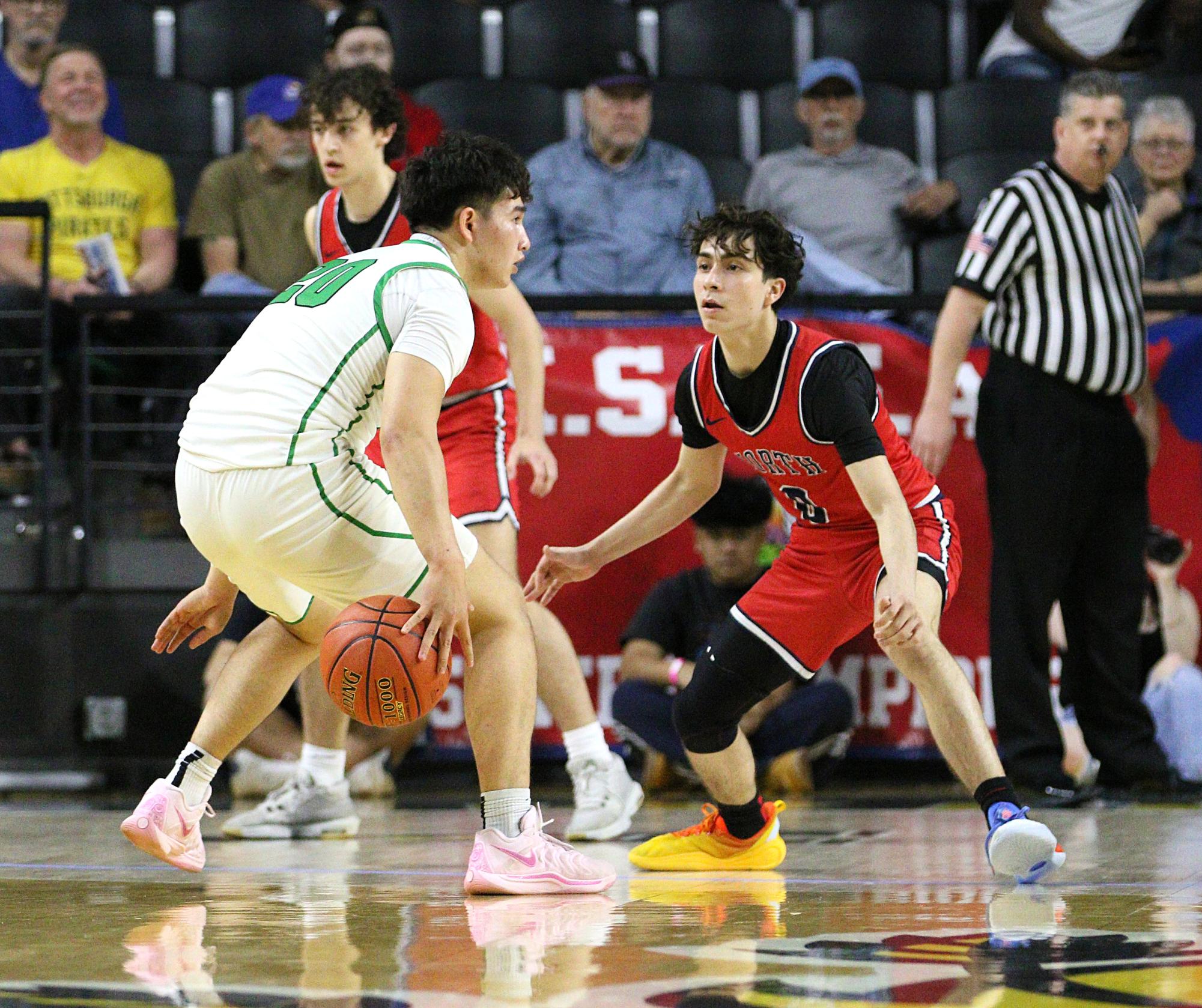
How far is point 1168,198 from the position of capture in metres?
6.65

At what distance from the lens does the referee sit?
220 inches

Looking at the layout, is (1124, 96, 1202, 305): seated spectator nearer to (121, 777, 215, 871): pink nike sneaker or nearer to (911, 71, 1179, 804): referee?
(911, 71, 1179, 804): referee

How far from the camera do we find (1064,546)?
566cm

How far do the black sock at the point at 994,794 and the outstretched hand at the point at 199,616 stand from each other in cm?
165

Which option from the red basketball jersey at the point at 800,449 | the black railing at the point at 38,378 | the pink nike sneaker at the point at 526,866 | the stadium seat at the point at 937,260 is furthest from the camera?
the stadium seat at the point at 937,260

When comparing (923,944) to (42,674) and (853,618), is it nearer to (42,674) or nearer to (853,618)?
(853,618)

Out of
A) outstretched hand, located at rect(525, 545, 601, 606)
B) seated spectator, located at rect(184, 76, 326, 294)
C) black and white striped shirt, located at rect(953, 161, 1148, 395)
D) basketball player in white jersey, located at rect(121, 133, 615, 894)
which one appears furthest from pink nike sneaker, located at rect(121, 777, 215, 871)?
seated spectator, located at rect(184, 76, 326, 294)

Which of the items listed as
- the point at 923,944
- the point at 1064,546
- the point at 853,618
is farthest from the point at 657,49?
the point at 923,944

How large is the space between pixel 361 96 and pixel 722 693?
193 centimetres

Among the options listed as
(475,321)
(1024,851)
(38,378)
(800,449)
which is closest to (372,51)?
(38,378)

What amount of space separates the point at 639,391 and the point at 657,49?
2899mm

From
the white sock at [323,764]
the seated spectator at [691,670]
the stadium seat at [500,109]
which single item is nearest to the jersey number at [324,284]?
the white sock at [323,764]

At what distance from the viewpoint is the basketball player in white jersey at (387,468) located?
332 cm

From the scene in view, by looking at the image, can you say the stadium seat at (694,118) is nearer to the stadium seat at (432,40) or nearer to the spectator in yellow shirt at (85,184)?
the stadium seat at (432,40)
